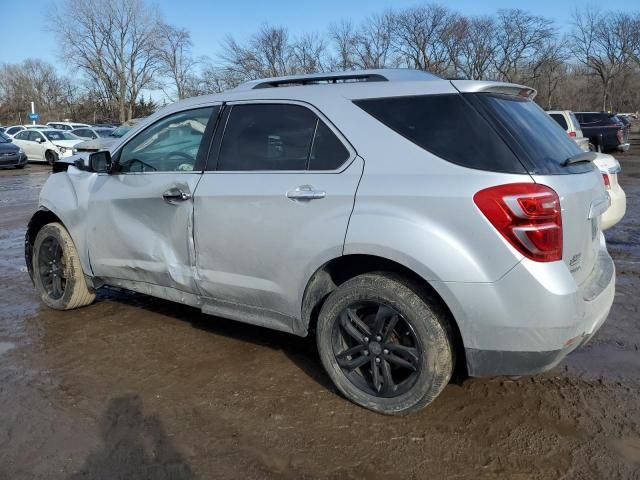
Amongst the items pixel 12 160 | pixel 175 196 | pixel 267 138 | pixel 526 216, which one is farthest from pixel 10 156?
pixel 526 216

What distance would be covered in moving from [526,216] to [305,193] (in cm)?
119

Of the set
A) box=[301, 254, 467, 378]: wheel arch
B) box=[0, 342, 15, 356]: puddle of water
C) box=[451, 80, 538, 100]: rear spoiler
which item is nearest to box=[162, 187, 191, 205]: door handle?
box=[301, 254, 467, 378]: wheel arch

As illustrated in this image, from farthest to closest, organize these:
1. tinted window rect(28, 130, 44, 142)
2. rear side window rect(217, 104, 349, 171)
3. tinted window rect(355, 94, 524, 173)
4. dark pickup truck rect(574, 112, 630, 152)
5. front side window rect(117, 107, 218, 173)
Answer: tinted window rect(28, 130, 44, 142)
dark pickup truck rect(574, 112, 630, 152)
front side window rect(117, 107, 218, 173)
rear side window rect(217, 104, 349, 171)
tinted window rect(355, 94, 524, 173)

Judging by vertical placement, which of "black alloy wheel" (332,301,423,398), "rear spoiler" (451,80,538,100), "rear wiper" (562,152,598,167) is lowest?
"black alloy wheel" (332,301,423,398)

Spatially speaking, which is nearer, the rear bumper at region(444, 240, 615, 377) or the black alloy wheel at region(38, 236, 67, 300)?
the rear bumper at region(444, 240, 615, 377)

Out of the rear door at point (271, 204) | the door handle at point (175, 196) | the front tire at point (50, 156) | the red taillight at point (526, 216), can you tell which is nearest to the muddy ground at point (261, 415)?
the rear door at point (271, 204)

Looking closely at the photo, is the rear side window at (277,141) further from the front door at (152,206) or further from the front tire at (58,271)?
the front tire at (58,271)

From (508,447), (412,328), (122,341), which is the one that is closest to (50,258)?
(122,341)

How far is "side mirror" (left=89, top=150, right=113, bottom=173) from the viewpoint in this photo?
4258 mm

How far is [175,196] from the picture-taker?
376 cm

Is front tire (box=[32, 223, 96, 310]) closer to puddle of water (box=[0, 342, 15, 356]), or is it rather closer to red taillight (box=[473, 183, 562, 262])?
puddle of water (box=[0, 342, 15, 356])

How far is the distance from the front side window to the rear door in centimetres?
24

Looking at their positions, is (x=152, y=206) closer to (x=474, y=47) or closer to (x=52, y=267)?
(x=52, y=267)

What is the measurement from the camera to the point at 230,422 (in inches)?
123
